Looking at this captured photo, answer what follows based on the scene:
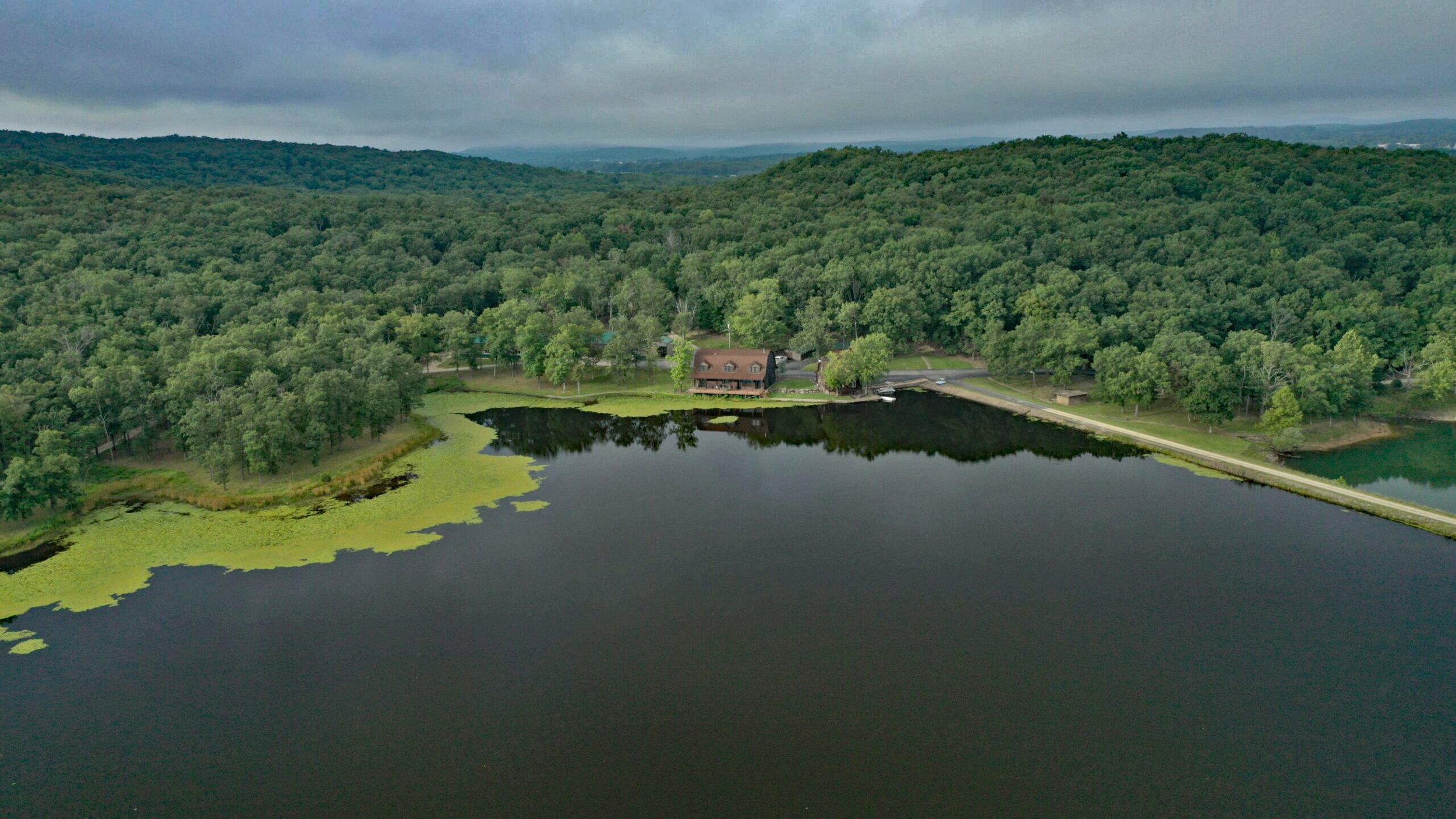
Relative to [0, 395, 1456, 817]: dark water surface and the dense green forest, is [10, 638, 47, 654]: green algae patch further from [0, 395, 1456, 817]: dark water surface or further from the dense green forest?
the dense green forest

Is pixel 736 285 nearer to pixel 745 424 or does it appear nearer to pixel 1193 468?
pixel 745 424

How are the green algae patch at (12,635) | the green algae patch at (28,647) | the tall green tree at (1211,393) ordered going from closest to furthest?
A: 1. the green algae patch at (28,647)
2. the green algae patch at (12,635)
3. the tall green tree at (1211,393)

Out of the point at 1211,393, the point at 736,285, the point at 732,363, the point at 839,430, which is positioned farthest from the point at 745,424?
the point at 1211,393

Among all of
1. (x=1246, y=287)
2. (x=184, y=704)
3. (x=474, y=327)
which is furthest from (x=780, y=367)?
(x=184, y=704)

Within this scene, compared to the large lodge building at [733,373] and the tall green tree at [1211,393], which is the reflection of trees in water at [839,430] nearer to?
the large lodge building at [733,373]

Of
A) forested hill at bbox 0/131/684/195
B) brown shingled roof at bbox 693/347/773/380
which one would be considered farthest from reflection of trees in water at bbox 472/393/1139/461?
forested hill at bbox 0/131/684/195

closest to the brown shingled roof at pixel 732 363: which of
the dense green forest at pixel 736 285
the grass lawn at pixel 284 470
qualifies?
the dense green forest at pixel 736 285
